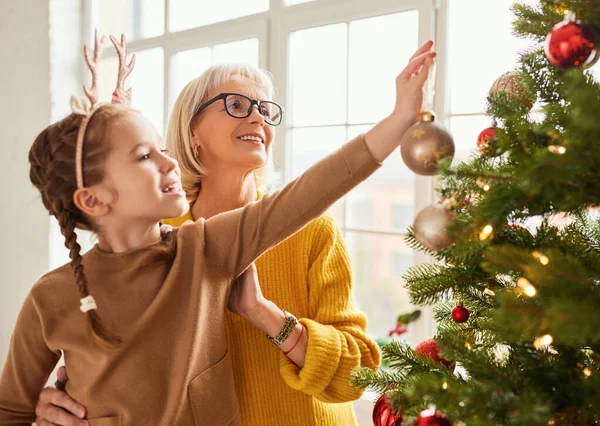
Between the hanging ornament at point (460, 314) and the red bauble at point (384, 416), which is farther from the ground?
the hanging ornament at point (460, 314)

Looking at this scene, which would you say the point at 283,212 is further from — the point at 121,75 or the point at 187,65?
the point at 187,65

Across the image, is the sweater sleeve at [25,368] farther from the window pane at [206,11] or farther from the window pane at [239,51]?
the window pane at [206,11]

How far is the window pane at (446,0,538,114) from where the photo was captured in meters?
2.08

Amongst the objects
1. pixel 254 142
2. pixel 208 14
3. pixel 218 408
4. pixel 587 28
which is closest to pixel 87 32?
pixel 208 14

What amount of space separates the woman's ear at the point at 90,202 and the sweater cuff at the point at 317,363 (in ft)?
1.38

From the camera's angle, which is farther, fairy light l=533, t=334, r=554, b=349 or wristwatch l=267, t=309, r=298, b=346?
wristwatch l=267, t=309, r=298, b=346

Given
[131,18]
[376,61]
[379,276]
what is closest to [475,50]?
[376,61]

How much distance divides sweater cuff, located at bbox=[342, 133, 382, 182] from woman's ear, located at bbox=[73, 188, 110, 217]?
0.41 metres

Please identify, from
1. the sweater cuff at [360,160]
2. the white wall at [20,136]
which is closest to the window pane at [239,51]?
the white wall at [20,136]

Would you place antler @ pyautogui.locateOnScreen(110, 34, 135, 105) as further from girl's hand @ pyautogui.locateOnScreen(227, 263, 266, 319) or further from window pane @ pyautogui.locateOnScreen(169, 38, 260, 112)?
window pane @ pyautogui.locateOnScreen(169, 38, 260, 112)

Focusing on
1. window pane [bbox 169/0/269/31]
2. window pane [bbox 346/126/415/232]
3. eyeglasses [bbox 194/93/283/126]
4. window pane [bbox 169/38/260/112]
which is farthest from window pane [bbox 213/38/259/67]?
eyeglasses [bbox 194/93/283/126]

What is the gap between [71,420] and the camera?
99 centimetres

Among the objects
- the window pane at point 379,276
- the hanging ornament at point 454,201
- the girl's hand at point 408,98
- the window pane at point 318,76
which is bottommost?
the window pane at point 379,276

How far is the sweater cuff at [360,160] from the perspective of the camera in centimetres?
84
